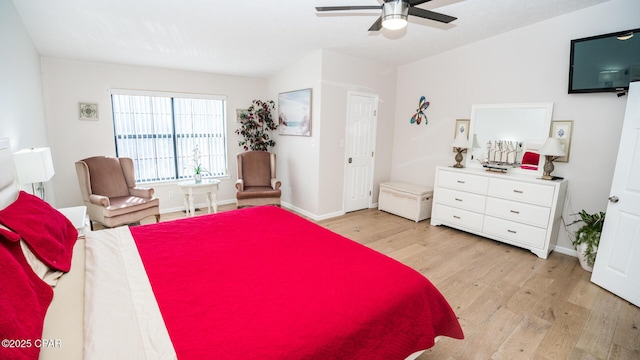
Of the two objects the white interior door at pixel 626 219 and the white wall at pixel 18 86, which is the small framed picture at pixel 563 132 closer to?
the white interior door at pixel 626 219

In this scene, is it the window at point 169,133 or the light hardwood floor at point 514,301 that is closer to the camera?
the light hardwood floor at point 514,301

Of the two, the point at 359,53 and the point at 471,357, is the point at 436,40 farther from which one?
the point at 471,357

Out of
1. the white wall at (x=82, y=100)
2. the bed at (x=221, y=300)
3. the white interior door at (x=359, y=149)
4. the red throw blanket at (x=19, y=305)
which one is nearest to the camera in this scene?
the red throw blanket at (x=19, y=305)

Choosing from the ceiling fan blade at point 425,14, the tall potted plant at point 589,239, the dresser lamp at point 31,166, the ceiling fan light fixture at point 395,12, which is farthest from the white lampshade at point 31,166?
the tall potted plant at point 589,239

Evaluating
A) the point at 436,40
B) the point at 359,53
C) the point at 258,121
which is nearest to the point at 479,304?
the point at 436,40

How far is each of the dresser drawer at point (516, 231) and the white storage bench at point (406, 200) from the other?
2.97 feet

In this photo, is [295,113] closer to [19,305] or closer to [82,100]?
[82,100]

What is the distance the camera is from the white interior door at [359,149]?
15.5 feet

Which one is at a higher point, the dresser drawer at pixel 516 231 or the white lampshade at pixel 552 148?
the white lampshade at pixel 552 148

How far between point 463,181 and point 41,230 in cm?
421

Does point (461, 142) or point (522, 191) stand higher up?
point (461, 142)

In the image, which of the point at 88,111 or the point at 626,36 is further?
the point at 88,111

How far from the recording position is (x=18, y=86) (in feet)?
8.52

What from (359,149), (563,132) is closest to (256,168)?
(359,149)
